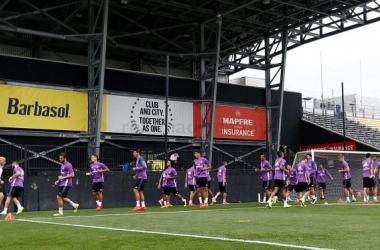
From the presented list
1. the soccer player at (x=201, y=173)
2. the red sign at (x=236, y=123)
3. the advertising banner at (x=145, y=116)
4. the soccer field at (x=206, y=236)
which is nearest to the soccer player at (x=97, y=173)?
the soccer player at (x=201, y=173)

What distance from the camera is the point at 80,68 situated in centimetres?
3259

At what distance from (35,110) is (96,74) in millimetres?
3872

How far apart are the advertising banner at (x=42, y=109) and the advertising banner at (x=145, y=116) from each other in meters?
1.87

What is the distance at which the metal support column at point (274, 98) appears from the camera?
3824 centimetres

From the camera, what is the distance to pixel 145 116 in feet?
113

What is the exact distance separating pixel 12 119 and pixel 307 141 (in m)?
24.0

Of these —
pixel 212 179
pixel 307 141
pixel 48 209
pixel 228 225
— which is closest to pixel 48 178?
pixel 48 209

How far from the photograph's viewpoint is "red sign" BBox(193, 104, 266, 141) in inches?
1468

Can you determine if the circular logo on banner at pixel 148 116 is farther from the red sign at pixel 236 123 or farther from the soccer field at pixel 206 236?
the soccer field at pixel 206 236

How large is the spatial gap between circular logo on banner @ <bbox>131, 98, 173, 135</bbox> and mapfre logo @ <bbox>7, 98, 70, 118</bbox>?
4.45m

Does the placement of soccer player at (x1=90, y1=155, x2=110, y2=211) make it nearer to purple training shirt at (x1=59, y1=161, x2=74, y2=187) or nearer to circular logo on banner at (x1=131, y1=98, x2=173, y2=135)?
purple training shirt at (x1=59, y1=161, x2=74, y2=187)

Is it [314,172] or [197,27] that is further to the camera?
[197,27]

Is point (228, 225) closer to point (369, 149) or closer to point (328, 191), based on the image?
point (328, 191)

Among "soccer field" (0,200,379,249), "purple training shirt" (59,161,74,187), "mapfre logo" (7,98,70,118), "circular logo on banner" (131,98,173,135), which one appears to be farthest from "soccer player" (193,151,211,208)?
"circular logo on banner" (131,98,173,135)
